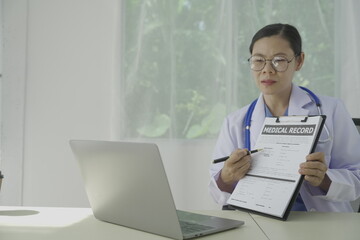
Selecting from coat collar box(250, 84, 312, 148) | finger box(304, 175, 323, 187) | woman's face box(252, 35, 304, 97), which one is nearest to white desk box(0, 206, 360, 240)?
finger box(304, 175, 323, 187)

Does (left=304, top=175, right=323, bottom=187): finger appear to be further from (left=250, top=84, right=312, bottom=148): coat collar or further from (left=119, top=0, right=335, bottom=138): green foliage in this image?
(left=119, top=0, right=335, bottom=138): green foliage

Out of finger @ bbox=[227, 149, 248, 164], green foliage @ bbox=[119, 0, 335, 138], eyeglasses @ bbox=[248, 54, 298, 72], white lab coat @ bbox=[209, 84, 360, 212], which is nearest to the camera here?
finger @ bbox=[227, 149, 248, 164]

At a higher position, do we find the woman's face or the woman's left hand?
the woman's face

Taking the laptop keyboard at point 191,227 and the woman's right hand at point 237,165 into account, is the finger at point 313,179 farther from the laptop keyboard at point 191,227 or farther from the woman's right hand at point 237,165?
the laptop keyboard at point 191,227

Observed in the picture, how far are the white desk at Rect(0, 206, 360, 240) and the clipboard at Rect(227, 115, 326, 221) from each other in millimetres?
39

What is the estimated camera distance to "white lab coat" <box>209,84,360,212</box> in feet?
4.91

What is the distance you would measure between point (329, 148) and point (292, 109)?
21 centimetres

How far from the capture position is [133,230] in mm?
1116

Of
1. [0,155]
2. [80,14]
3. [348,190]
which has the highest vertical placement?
[80,14]

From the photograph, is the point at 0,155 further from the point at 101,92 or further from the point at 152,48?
the point at 152,48

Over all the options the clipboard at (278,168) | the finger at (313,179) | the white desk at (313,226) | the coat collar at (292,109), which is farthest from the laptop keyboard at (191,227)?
the coat collar at (292,109)

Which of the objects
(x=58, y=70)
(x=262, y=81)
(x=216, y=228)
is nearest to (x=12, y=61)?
(x=58, y=70)

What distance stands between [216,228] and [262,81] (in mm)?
773

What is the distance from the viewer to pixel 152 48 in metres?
2.80
